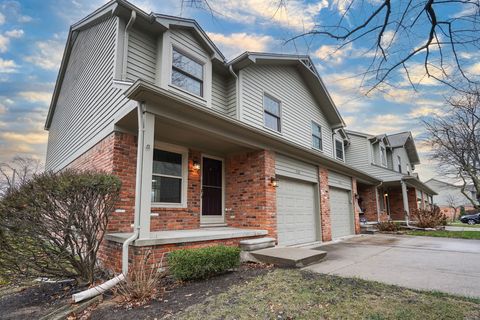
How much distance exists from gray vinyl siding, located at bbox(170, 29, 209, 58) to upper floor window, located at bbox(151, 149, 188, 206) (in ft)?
10.8

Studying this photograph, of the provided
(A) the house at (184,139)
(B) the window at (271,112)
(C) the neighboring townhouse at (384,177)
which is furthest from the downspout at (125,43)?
(C) the neighboring townhouse at (384,177)

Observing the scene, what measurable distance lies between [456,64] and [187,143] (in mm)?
5682

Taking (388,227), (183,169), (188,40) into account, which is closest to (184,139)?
(183,169)

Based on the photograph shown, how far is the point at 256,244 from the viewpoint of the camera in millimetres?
6328

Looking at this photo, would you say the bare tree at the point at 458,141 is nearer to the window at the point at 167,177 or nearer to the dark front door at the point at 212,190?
the dark front door at the point at 212,190

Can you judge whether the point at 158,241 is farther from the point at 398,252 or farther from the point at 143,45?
the point at 398,252

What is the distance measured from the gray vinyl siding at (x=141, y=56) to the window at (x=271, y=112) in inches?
167

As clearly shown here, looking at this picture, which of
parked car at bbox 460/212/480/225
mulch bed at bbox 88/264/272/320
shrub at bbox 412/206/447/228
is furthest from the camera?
parked car at bbox 460/212/480/225

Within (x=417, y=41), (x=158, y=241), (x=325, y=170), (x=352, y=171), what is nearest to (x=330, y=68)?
(x=417, y=41)

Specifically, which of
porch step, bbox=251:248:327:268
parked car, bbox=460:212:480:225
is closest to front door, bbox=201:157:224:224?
porch step, bbox=251:248:327:268

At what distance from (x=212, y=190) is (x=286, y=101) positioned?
518 cm

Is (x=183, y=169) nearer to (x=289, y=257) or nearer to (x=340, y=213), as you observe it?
(x=289, y=257)

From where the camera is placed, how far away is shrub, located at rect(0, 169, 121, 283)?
4.05 m

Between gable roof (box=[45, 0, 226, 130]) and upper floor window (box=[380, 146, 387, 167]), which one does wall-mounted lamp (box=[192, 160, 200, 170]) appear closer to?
gable roof (box=[45, 0, 226, 130])
